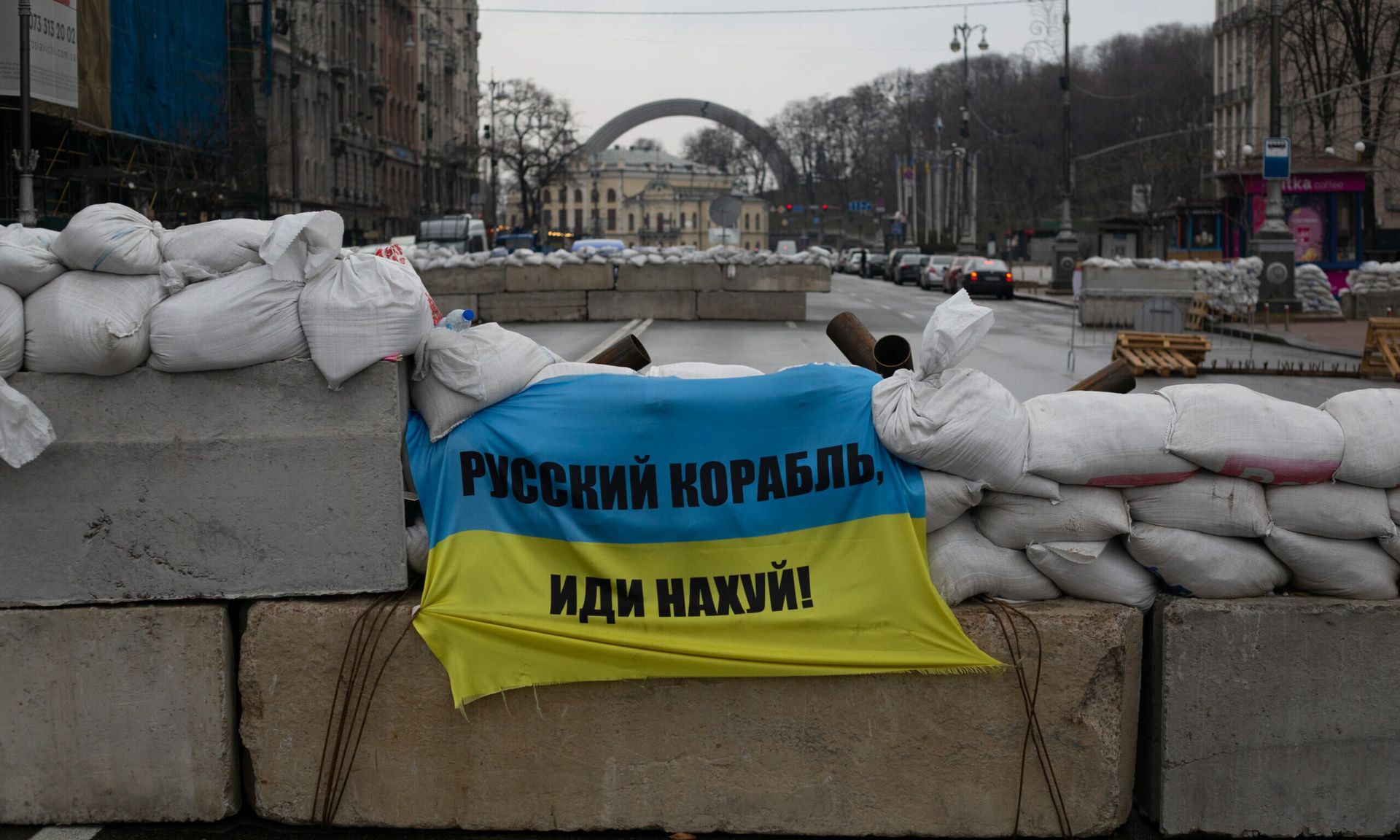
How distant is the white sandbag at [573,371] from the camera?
13.1 feet

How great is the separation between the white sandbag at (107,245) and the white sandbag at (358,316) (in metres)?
0.39

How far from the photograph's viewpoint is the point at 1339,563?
374cm

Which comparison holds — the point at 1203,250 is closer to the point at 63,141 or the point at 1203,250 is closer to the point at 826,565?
the point at 63,141

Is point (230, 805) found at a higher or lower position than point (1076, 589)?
lower

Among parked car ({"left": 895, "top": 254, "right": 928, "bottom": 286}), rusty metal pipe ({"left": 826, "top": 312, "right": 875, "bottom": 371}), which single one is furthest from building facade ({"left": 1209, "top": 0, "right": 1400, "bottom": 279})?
rusty metal pipe ({"left": 826, "top": 312, "right": 875, "bottom": 371})

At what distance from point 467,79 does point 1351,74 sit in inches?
3245

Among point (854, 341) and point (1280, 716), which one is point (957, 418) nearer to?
point (854, 341)

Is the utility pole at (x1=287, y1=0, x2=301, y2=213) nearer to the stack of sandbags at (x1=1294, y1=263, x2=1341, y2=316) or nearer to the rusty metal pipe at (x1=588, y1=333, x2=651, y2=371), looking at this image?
the stack of sandbags at (x1=1294, y1=263, x2=1341, y2=316)

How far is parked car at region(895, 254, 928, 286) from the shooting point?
197 ft

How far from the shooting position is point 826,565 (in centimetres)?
378

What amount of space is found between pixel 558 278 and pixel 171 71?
1752 cm

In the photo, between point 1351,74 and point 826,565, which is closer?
point 826,565

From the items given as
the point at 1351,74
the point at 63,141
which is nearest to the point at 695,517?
the point at 63,141

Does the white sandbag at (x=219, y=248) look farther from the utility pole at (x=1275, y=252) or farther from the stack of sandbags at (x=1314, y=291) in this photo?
the stack of sandbags at (x=1314, y=291)
